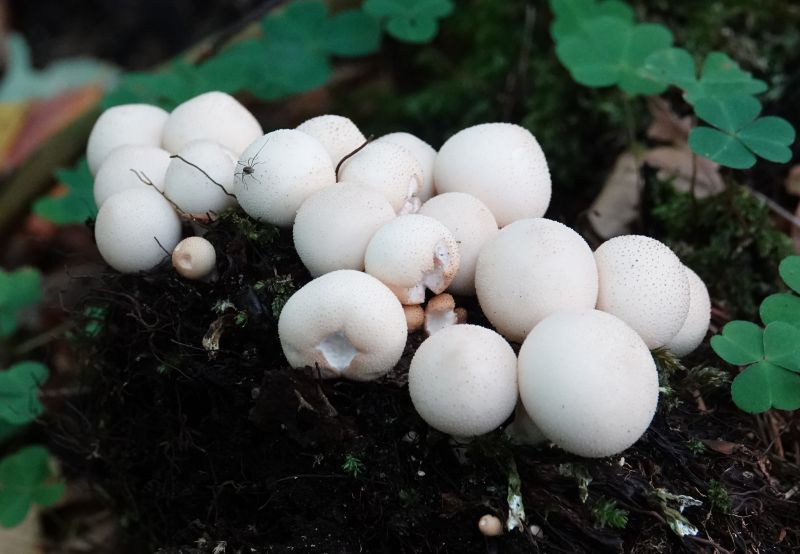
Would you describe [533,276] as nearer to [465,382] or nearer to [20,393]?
[465,382]

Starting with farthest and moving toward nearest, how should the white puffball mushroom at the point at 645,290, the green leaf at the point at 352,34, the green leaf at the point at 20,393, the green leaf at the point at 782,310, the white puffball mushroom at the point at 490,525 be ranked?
1. the green leaf at the point at 352,34
2. the green leaf at the point at 20,393
3. the green leaf at the point at 782,310
4. the white puffball mushroom at the point at 645,290
5. the white puffball mushroom at the point at 490,525

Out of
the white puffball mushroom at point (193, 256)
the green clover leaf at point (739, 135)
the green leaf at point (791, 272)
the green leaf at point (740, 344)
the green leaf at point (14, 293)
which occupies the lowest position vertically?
the green leaf at point (14, 293)

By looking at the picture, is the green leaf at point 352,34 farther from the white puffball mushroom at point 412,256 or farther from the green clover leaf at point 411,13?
the white puffball mushroom at point 412,256

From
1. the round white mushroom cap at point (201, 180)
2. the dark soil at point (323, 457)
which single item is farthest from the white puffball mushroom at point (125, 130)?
the dark soil at point (323, 457)

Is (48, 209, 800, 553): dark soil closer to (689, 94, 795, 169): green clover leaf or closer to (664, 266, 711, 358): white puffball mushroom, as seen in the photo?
(664, 266, 711, 358): white puffball mushroom

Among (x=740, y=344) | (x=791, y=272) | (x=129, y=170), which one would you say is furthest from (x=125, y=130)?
(x=791, y=272)

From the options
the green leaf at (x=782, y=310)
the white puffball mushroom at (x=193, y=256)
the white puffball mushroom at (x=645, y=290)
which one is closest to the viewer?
the white puffball mushroom at (x=645, y=290)

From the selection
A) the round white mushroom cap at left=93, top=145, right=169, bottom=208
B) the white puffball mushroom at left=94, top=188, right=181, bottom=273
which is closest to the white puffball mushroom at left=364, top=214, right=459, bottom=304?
the white puffball mushroom at left=94, top=188, right=181, bottom=273
